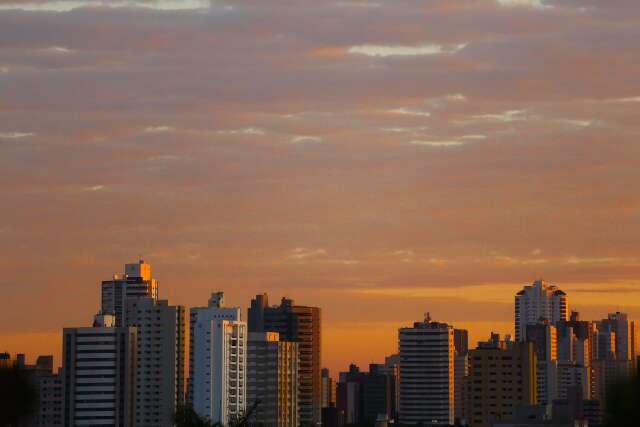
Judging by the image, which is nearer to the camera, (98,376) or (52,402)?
(98,376)

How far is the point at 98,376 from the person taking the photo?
196 meters

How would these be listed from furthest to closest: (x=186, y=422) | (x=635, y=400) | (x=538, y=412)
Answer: (x=538, y=412), (x=186, y=422), (x=635, y=400)

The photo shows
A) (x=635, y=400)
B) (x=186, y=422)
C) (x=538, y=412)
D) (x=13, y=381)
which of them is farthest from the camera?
(x=538, y=412)

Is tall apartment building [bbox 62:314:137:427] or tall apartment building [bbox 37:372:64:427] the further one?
tall apartment building [bbox 37:372:64:427]

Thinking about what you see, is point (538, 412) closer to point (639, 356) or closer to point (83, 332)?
point (83, 332)

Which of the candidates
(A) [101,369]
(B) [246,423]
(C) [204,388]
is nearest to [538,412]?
(C) [204,388]

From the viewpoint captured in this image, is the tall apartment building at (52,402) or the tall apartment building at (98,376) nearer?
the tall apartment building at (98,376)

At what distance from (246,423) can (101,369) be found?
15525 cm

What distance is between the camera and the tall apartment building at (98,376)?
193 m

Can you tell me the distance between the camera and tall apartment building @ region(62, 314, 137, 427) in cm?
19312

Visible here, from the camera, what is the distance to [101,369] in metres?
196

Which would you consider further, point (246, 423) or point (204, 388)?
point (204, 388)

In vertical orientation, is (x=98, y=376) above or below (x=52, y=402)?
above

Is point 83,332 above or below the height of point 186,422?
above
